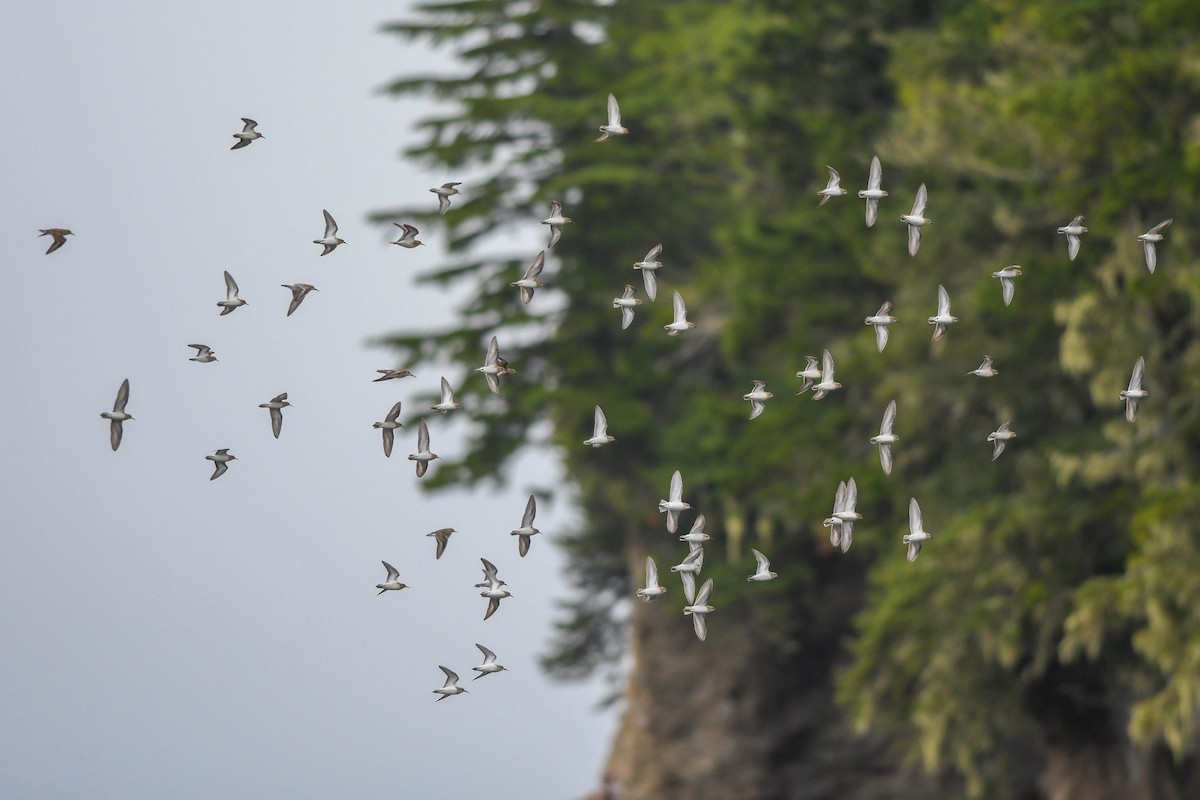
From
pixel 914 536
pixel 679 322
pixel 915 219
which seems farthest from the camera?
pixel 915 219

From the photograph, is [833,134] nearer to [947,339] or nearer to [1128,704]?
[947,339]

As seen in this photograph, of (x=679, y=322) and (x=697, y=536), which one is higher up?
(x=679, y=322)

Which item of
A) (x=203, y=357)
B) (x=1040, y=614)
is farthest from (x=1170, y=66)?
(x=203, y=357)

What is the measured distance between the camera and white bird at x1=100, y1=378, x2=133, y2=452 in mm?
9211

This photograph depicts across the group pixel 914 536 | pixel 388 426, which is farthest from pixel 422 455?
pixel 914 536

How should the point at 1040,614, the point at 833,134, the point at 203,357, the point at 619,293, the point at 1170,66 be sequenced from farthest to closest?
the point at 619,293 < the point at 833,134 < the point at 1040,614 < the point at 1170,66 < the point at 203,357

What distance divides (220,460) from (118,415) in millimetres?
636

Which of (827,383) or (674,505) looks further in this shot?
(827,383)

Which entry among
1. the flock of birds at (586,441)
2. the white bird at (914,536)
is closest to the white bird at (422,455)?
the flock of birds at (586,441)

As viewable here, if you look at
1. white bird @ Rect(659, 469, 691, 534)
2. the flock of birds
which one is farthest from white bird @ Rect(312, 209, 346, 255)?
white bird @ Rect(659, 469, 691, 534)

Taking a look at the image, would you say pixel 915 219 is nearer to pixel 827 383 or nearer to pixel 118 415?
pixel 827 383

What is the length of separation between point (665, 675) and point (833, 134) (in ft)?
28.0

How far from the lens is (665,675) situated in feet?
79.6

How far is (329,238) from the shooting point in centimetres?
952
